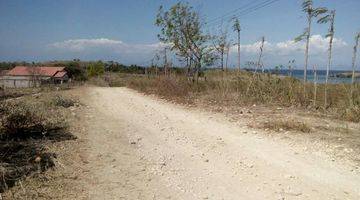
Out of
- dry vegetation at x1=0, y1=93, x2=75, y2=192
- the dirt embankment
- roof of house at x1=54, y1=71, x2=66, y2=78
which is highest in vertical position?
dry vegetation at x1=0, y1=93, x2=75, y2=192

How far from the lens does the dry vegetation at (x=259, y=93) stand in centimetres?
1229

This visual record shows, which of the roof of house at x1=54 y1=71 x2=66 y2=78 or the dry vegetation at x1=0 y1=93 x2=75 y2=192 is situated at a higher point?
the dry vegetation at x1=0 y1=93 x2=75 y2=192

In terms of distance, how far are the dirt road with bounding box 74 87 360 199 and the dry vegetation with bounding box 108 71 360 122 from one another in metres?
4.23

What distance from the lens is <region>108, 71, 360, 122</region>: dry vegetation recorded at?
40.3 feet

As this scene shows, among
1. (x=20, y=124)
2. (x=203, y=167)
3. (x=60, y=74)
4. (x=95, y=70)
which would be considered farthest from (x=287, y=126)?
(x=60, y=74)

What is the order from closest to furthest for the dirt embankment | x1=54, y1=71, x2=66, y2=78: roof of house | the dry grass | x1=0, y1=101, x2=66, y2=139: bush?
the dirt embankment < x1=0, y1=101, x2=66, y2=139: bush < the dry grass < x1=54, y1=71, x2=66, y2=78: roof of house

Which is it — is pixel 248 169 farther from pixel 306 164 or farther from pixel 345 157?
pixel 345 157

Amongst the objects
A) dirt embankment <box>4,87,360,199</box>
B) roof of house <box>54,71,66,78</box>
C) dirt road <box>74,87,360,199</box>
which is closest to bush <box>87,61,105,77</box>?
roof of house <box>54,71,66,78</box>

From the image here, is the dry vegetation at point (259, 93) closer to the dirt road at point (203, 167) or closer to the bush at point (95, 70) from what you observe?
the dirt road at point (203, 167)

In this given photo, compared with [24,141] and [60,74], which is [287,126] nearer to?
[24,141]

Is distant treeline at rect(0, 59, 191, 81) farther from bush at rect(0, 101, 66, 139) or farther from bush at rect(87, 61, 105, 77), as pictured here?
bush at rect(0, 101, 66, 139)

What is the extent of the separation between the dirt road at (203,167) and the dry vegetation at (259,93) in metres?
4.23

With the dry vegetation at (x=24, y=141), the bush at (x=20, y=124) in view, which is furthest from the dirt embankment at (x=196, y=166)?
the bush at (x=20, y=124)

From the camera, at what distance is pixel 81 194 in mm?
5059
